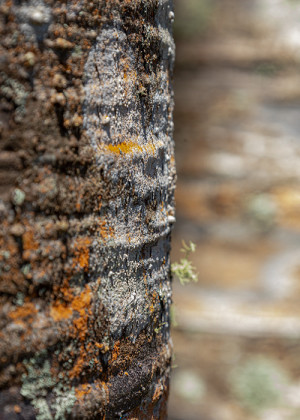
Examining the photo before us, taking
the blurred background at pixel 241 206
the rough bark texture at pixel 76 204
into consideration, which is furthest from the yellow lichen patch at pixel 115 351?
the blurred background at pixel 241 206

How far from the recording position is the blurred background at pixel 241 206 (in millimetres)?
1325

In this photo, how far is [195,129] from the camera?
54.2 inches

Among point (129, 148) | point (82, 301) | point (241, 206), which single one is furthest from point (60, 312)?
point (241, 206)

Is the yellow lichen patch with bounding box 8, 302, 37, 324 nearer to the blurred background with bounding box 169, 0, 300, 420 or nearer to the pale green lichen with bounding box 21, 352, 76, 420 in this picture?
the pale green lichen with bounding box 21, 352, 76, 420

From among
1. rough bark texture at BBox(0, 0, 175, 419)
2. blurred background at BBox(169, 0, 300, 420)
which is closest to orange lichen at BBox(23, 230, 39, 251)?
rough bark texture at BBox(0, 0, 175, 419)

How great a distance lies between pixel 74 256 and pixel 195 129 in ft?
3.71

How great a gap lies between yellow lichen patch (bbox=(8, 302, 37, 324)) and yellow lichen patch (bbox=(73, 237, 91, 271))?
37mm

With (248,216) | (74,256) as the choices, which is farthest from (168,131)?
(248,216)

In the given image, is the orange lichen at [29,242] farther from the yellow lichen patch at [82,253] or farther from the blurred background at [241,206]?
the blurred background at [241,206]

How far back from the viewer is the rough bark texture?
0.27 metres

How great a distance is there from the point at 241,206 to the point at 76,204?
109 cm

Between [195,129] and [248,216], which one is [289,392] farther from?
[195,129]

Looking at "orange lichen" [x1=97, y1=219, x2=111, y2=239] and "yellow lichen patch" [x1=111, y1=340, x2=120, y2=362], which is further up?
"orange lichen" [x1=97, y1=219, x2=111, y2=239]

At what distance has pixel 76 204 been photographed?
30 cm
